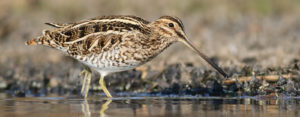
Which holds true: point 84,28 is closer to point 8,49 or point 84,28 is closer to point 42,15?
point 8,49

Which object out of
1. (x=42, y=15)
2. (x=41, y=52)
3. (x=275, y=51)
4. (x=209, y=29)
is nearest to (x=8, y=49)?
(x=41, y=52)

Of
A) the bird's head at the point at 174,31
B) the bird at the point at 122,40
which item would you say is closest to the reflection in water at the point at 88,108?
the bird at the point at 122,40

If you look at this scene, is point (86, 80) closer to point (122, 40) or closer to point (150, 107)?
point (122, 40)

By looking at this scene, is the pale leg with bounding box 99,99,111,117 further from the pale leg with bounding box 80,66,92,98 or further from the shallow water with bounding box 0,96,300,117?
the pale leg with bounding box 80,66,92,98

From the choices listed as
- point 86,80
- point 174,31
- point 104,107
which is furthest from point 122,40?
point 86,80

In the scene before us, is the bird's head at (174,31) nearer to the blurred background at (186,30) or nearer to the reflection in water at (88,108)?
the reflection in water at (88,108)

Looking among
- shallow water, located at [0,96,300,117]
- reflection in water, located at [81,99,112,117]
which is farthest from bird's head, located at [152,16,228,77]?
reflection in water, located at [81,99,112,117]
